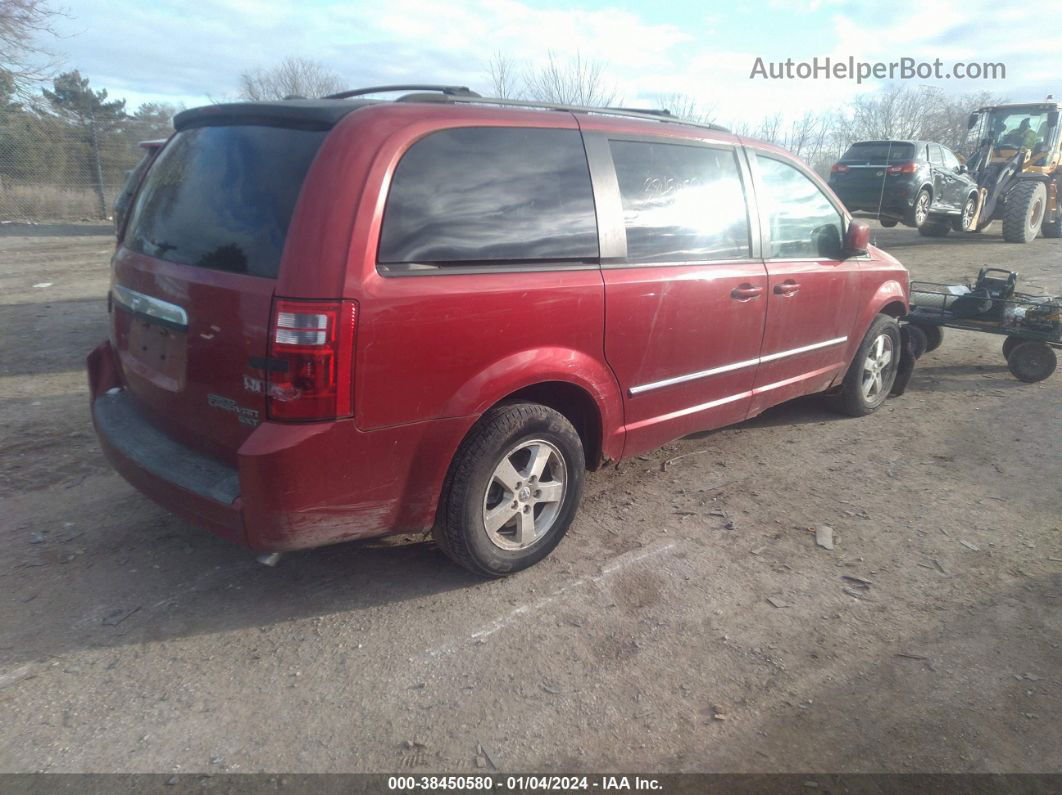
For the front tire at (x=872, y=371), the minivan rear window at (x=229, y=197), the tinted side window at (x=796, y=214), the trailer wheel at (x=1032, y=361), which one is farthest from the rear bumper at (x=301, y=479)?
the trailer wheel at (x=1032, y=361)

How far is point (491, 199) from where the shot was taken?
2971 mm

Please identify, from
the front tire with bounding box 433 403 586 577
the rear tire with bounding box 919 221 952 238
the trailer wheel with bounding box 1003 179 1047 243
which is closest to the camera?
the front tire with bounding box 433 403 586 577

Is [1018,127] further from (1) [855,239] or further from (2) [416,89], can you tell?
(2) [416,89]

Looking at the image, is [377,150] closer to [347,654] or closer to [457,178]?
[457,178]

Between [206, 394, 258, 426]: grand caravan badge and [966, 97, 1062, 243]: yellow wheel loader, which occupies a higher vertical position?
[966, 97, 1062, 243]: yellow wheel loader

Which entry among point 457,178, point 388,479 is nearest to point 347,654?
point 388,479

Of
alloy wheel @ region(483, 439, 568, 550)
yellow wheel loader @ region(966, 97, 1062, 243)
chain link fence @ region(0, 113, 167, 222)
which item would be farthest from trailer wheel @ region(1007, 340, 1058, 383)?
chain link fence @ region(0, 113, 167, 222)

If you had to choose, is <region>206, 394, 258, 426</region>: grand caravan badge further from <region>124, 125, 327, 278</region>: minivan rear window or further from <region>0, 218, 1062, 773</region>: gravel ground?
<region>0, 218, 1062, 773</region>: gravel ground

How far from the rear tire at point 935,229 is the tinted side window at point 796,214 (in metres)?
14.6

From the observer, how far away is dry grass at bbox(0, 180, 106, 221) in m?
16.5

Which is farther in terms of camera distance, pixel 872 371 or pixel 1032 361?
pixel 1032 361

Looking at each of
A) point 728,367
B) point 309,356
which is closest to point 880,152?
point 728,367

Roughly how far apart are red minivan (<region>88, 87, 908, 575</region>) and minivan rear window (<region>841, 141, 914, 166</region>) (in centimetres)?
1339

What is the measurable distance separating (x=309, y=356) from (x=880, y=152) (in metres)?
16.1
